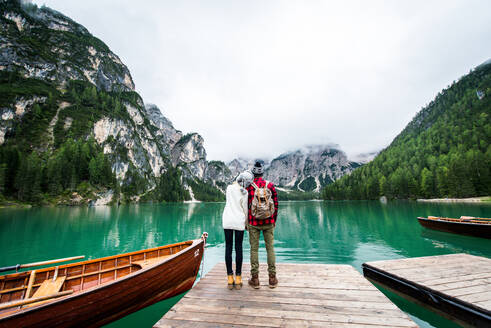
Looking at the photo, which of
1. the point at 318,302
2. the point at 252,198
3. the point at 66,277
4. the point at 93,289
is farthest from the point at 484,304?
the point at 66,277

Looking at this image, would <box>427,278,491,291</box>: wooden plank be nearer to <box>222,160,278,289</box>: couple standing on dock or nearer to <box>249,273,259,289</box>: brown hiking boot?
<box>222,160,278,289</box>: couple standing on dock

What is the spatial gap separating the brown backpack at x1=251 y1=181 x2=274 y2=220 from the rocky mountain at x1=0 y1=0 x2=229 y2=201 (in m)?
103

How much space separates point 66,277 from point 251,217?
6765 millimetres

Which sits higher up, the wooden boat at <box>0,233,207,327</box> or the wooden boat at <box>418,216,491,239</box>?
the wooden boat at <box>0,233,207,327</box>

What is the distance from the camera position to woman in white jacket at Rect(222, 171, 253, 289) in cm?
524

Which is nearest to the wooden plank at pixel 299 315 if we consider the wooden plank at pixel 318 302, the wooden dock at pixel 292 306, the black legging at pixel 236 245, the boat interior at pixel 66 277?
the wooden dock at pixel 292 306

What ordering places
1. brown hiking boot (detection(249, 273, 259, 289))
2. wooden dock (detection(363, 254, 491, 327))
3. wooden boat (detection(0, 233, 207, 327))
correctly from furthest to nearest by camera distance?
brown hiking boot (detection(249, 273, 259, 289))
wooden dock (detection(363, 254, 491, 327))
wooden boat (detection(0, 233, 207, 327))

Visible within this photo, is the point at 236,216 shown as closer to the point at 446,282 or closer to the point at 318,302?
the point at 318,302

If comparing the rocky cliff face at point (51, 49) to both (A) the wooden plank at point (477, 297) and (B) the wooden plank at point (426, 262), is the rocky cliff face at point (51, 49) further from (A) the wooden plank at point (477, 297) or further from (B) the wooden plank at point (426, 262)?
(A) the wooden plank at point (477, 297)

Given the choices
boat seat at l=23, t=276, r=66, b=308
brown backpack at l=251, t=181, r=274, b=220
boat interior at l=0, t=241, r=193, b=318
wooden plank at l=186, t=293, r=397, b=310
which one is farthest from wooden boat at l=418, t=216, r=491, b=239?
boat seat at l=23, t=276, r=66, b=308

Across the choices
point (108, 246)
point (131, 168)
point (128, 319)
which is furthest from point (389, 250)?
point (131, 168)

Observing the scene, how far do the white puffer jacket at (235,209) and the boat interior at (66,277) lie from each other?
3637 mm

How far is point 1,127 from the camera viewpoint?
301 ft

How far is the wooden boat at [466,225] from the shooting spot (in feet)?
54.3
